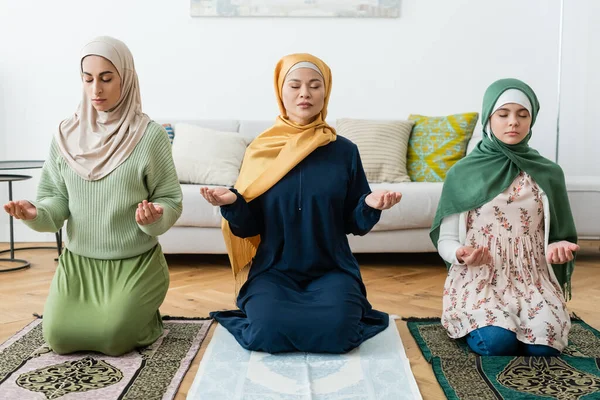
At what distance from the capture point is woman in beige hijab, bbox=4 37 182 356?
207 centimetres

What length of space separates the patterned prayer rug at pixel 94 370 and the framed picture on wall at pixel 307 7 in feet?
8.72

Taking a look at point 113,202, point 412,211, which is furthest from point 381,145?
point 113,202

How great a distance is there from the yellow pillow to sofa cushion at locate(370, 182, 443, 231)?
0.35 metres

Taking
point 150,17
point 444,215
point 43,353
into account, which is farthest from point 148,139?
point 150,17

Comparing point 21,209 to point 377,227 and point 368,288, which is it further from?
point 377,227

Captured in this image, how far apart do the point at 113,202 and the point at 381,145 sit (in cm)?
200

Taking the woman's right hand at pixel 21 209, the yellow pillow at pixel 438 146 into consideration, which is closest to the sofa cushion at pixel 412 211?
the yellow pillow at pixel 438 146

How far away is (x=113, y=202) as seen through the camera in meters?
2.13

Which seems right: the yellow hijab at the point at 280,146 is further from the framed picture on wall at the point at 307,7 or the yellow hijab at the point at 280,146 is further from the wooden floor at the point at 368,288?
the framed picture on wall at the point at 307,7

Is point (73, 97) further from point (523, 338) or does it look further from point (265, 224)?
point (523, 338)

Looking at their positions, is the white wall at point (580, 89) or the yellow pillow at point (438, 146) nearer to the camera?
the yellow pillow at point (438, 146)

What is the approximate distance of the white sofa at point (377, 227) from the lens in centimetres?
340

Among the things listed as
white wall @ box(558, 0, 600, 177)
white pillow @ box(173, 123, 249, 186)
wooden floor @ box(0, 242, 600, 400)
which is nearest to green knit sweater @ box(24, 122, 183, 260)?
wooden floor @ box(0, 242, 600, 400)

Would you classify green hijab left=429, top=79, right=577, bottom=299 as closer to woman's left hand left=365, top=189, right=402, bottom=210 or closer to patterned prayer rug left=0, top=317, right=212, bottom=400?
woman's left hand left=365, top=189, right=402, bottom=210
